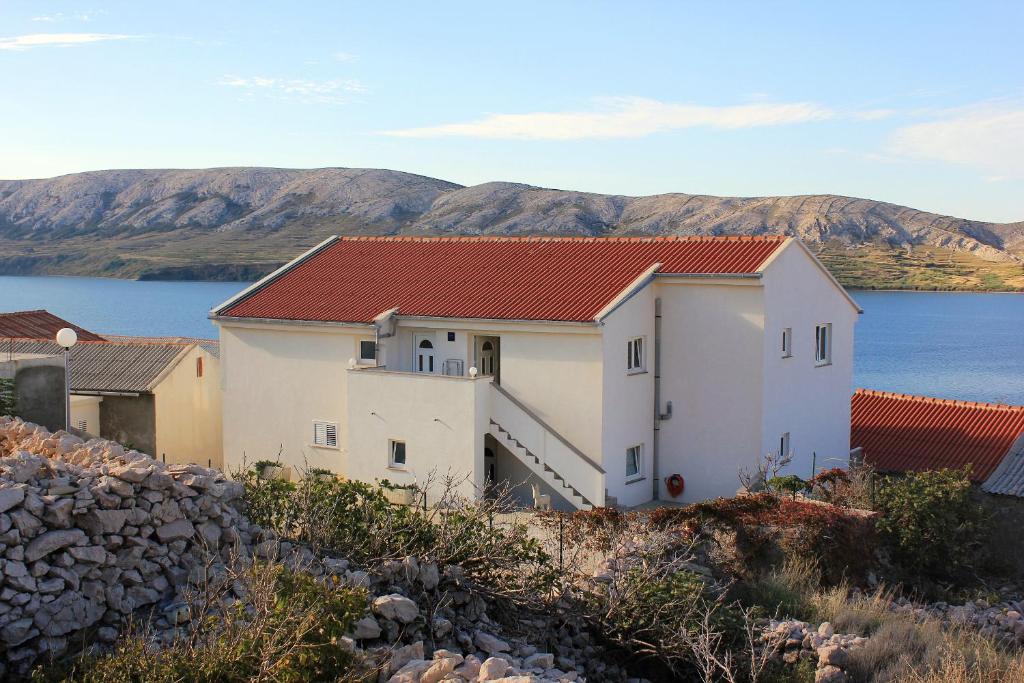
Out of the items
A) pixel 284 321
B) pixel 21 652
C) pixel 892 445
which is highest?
pixel 284 321

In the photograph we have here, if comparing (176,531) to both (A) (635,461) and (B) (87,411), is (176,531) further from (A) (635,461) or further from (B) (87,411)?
(B) (87,411)

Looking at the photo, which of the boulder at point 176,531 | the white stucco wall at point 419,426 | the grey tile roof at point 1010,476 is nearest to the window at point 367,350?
the white stucco wall at point 419,426

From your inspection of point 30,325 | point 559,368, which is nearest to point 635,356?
point 559,368

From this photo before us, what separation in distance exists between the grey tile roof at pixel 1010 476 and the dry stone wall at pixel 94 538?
26666mm

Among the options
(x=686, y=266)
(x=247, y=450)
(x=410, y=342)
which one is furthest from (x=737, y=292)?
(x=247, y=450)

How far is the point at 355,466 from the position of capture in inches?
1148

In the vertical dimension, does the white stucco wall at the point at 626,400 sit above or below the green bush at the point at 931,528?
above

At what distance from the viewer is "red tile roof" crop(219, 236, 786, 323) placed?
95.8 ft

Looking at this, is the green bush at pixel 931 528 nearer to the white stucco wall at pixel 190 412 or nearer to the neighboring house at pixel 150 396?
the neighboring house at pixel 150 396

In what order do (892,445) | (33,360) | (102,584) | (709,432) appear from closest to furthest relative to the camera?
(102,584) < (33,360) < (709,432) < (892,445)

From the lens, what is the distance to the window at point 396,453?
28.7m

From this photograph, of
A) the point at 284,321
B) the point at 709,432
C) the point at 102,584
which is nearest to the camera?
the point at 102,584

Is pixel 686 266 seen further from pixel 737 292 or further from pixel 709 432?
pixel 709 432

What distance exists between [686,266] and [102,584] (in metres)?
21.1
